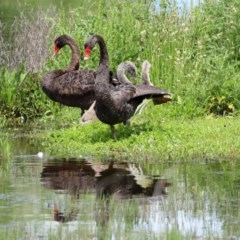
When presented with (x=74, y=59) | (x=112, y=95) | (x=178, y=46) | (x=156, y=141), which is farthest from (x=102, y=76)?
(x=178, y=46)

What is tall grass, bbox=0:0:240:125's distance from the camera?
17297 mm

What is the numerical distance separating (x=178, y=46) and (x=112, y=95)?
16.3ft

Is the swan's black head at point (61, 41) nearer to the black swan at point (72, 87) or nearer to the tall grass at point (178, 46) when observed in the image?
the black swan at point (72, 87)

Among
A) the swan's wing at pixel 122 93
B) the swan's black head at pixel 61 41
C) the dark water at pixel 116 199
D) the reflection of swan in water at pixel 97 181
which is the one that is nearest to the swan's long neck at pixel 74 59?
the swan's black head at pixel 61 41

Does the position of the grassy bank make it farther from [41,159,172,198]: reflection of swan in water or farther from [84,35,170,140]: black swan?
[41,159,172,198]: reflection of swan in water

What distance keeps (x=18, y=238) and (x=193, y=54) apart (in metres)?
10.6

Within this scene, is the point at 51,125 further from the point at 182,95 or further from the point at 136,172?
the point at 136,172

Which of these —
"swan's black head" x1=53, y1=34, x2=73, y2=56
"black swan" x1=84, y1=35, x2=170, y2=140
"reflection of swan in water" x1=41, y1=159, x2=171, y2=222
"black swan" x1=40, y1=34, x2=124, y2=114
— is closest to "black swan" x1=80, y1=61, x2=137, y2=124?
"black swan" x1=40, y1=34, x2=124, y2=114

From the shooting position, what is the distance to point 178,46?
61.4 feet

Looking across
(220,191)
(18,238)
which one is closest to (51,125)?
(220,191)

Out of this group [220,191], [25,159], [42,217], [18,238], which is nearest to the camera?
[18,238]

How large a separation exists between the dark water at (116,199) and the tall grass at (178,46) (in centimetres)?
439

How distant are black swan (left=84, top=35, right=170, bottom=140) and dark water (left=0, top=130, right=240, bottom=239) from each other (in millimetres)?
883

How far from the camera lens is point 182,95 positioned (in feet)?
58.0
